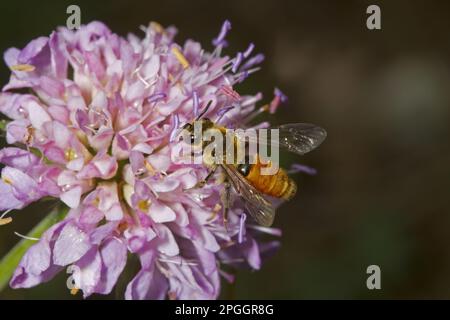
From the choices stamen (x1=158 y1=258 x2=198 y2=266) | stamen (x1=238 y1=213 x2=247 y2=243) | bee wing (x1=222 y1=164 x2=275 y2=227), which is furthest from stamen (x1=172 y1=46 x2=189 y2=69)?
stamen (x1=158 y1=258 x2=198 y2=266)

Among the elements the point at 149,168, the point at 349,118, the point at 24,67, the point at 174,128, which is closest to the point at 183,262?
the point at 149,168

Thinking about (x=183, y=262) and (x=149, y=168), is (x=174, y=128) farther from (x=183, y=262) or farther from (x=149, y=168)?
(x=183, y=262)

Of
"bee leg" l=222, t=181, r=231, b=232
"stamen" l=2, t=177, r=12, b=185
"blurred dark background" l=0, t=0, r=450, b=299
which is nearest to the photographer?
"stamen" l=2, t=177, r=12, b=185

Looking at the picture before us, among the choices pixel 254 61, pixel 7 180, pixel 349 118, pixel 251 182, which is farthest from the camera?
pixel 349 118

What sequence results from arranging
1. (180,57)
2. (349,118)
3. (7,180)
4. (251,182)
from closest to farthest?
(7,180), (251,182), (180,57), (349,118)

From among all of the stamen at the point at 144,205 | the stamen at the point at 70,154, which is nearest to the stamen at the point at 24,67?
the stamen at the point at 70,154

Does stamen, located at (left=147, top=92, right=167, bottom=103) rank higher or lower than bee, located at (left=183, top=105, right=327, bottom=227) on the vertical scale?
higher

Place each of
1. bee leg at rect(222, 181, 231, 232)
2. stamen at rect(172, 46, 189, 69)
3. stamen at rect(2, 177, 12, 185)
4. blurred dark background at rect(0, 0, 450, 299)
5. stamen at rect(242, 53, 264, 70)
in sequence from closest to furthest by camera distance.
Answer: stamen at rect(2, 177, 12, 185)
bee leg at rect(222, 181, 231, 232)
stamen at rect(172, 46, 189, 69)
stamen at rect(242, 53, 264, 70)
blurred dark background at rect(0, 0, 450, 299)

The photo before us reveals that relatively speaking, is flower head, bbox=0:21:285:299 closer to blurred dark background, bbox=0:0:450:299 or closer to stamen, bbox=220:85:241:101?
stamen, bbox=220:85:241:101
